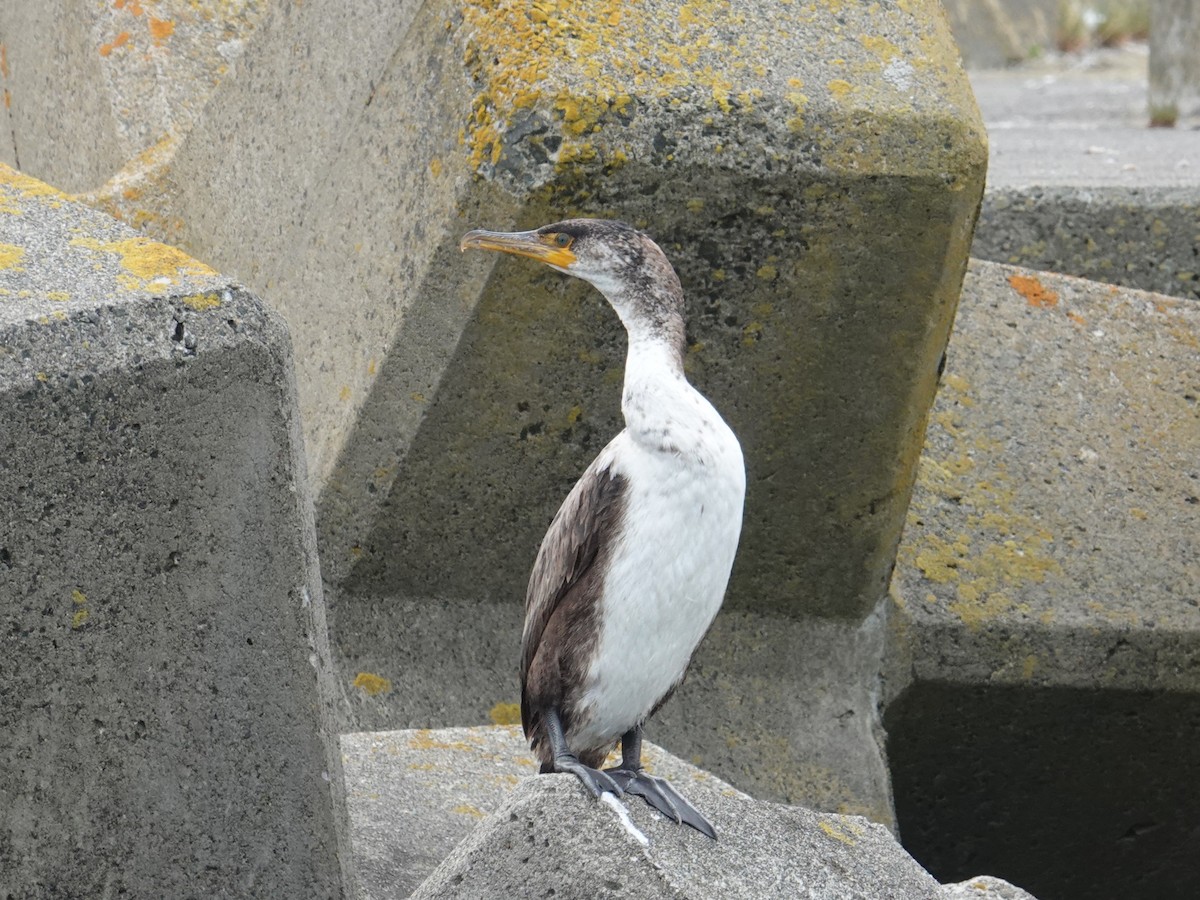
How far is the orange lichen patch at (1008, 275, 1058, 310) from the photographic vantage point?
5375mm

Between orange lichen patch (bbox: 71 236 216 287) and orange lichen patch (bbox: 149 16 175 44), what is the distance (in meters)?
3.51

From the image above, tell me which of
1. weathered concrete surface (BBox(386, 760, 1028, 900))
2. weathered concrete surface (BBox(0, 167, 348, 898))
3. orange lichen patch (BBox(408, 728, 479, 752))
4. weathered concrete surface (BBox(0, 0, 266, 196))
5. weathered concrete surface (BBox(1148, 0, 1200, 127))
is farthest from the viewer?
weathered concrete surface (BBox(1148, 0, 1200, 127))

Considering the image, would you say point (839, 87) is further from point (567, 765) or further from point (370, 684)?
point (370, 684)

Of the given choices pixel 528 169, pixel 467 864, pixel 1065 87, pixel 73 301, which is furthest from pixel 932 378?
pixel 1065 87

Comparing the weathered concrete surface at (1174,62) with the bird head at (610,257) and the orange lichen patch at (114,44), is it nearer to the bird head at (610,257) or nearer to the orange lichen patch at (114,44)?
the orange lichen patch at (114,44)

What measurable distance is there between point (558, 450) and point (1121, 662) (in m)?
1.66

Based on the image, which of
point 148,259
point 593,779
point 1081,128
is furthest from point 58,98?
point 1081,128

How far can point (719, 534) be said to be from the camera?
11.5 feet

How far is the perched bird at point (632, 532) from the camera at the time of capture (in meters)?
3.46

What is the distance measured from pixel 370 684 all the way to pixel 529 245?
1554 mm

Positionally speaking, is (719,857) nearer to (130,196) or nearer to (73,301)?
(73,301)

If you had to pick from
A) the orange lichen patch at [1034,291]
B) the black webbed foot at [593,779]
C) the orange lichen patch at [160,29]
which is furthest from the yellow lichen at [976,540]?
the orange lichen patch at [160,29]

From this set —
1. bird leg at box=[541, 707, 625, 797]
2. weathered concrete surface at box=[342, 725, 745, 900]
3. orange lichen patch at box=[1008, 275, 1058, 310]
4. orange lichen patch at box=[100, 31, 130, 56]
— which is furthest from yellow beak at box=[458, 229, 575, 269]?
orange lichen patch at box=[100, 31, 130, 56]

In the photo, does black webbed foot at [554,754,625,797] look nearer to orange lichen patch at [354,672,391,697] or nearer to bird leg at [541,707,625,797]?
bird leg at [541,707,625,797]
